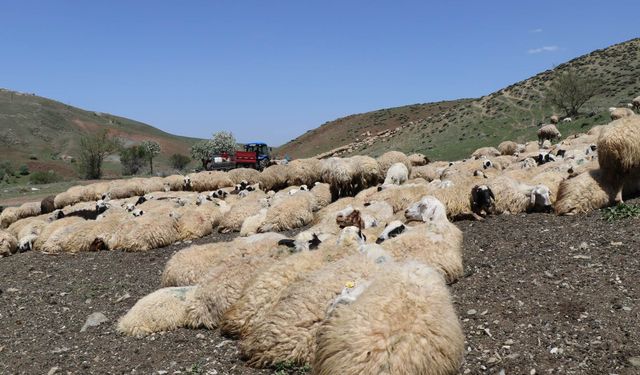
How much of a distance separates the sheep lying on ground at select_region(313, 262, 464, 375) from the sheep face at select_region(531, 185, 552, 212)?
7.49 metres

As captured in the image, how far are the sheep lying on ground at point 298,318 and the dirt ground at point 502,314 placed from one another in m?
0.36

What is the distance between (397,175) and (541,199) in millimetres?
7170

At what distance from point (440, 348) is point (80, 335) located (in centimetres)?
615

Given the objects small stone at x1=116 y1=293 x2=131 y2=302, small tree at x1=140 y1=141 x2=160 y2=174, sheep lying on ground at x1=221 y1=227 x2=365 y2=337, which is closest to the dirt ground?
small stone at x1=116 y1=293 x2=131 y2=302

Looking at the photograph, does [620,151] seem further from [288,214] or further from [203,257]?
[203,257]

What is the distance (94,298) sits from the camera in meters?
10.1

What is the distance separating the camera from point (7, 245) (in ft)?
51.6

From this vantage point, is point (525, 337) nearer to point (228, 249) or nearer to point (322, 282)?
point (322, 282)

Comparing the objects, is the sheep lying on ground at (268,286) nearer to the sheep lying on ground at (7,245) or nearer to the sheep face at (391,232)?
Answer: the sheep face at (391,232)

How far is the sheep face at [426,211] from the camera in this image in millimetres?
10445

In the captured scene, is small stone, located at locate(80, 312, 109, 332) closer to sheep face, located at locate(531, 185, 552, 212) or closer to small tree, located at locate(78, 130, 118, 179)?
sheep face, located at locate(531, 185, 552, 212)

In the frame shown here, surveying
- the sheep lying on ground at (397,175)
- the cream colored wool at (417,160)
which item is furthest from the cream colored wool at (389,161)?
the cream colored wool at (417,160)

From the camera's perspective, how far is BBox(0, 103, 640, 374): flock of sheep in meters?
4.36

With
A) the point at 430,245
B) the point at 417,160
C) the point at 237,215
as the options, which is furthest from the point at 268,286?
the point at 417,160
